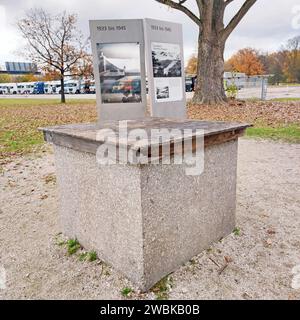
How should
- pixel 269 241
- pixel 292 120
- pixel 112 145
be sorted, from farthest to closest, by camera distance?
pixel 292 120
pixel 269 241
pixel 112 145

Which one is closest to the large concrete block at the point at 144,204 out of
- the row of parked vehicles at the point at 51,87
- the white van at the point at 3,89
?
the row of parked vehicles at the point at 51,87

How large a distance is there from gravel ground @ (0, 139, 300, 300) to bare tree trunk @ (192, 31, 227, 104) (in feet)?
35.3

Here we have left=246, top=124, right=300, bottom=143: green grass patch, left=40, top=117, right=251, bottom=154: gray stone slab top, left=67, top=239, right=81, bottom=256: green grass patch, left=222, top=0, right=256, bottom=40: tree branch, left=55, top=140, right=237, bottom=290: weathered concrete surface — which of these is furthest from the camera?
left=222, top=0, right=256, bottom=40: tree branch

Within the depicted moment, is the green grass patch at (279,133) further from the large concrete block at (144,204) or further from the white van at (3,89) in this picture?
the white van at (3,89)

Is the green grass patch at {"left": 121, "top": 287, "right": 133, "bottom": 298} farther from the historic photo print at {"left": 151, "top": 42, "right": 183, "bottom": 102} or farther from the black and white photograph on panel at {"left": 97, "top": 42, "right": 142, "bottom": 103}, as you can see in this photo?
the historic photo print at {"left": 151, "top": 42, "right": 183, "bottom": 102}

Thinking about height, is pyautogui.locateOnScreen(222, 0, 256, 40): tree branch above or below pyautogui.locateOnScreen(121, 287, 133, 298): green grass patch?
above

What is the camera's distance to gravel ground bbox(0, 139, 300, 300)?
2.30 metres

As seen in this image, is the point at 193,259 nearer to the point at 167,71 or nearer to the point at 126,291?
the point at 126,291

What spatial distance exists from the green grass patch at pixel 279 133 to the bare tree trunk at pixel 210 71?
19.4ft

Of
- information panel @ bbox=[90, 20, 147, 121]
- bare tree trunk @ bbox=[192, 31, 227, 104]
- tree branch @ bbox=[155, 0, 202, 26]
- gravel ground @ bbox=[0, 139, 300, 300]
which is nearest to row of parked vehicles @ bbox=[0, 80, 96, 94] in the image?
tree branch @ bbox=[155, 0, 202, 26]

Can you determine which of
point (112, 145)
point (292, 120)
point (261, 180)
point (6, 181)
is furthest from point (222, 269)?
point (292, 120)
